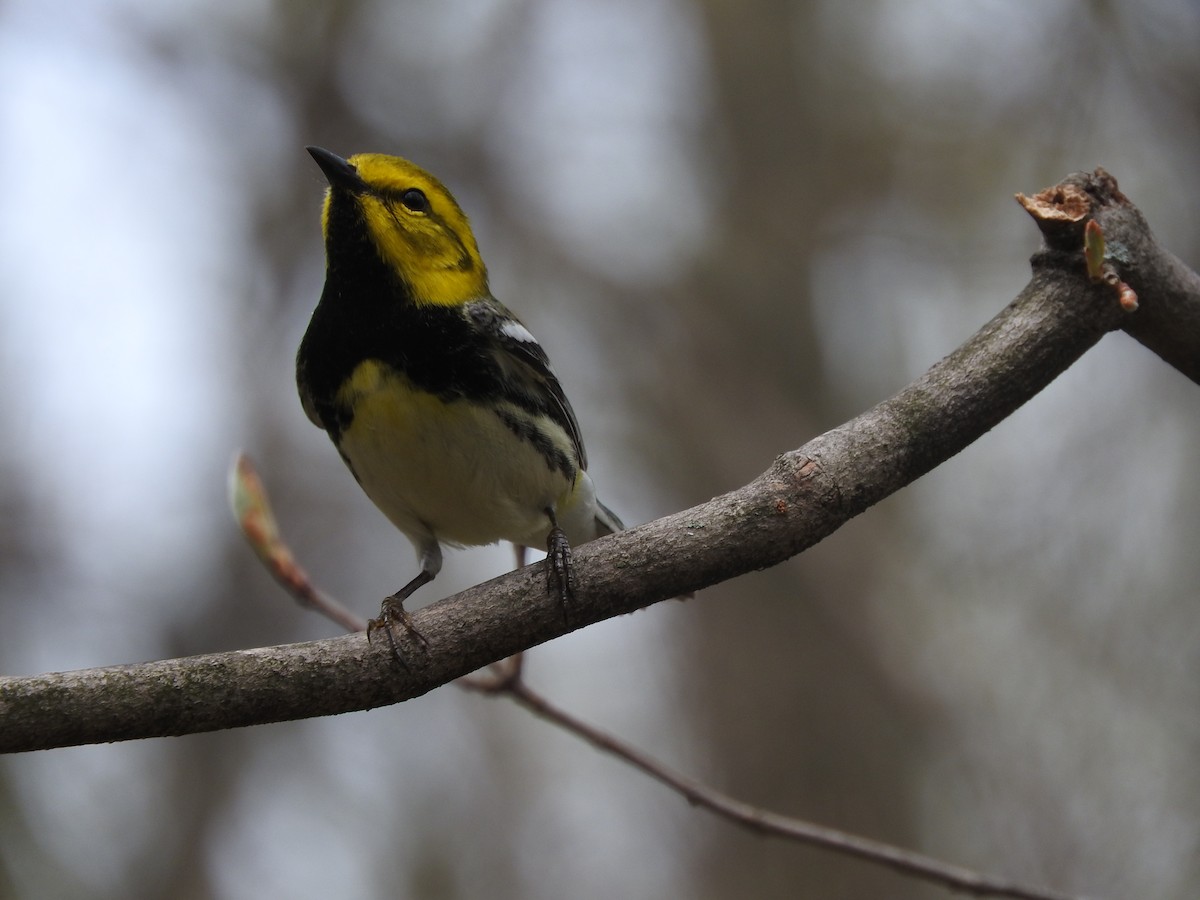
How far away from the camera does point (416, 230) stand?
3975mm

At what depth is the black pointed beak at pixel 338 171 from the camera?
3838mm

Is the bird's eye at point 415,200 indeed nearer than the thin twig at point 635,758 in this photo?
No

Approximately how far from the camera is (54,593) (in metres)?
7.39

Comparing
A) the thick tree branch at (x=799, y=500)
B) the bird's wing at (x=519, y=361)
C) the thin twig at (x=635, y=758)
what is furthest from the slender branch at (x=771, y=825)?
the bird's wing at (x=519, y=361)

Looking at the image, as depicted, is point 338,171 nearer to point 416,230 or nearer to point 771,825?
point 416,230

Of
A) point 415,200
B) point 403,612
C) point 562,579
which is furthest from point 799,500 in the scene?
point 415,200

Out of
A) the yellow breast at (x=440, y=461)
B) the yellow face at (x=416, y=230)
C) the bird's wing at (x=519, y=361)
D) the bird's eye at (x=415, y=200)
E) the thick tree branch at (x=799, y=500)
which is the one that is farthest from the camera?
the bird's eye at (x=415, y=200)

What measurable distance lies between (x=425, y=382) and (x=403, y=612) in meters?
0.96

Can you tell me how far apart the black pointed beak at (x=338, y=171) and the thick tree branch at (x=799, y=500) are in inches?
75.9

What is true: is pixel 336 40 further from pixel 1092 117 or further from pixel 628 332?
pixel 1092 117

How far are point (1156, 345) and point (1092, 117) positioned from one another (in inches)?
176

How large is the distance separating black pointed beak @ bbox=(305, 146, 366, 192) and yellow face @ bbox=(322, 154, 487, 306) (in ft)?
0.10

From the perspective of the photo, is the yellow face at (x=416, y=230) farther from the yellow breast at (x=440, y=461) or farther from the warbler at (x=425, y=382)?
the yellow breast at (x=440, y=461)

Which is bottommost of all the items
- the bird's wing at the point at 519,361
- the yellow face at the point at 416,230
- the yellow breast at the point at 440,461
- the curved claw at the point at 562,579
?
the curved claw at the point at 562,579
